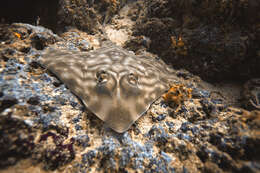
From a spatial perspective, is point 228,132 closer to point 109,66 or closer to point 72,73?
point 109,66

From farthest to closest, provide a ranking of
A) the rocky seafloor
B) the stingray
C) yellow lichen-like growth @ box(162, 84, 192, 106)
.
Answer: yellow lichen-like growth @ box(162, 84, 192, 106)
the stingray
the rocky seafloor

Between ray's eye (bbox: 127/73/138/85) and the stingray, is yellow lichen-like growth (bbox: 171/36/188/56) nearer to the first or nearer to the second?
the stingray

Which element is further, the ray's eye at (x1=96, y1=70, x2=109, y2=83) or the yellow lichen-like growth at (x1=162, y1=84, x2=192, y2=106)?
the yellow lichen-like growth at (x1=162, y1=84, x2=192, y2=106)

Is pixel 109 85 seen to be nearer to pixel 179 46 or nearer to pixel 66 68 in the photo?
pixel 66 68

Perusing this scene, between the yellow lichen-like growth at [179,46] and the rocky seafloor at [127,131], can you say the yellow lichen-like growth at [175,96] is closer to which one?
the rocky seafloor at [127,131]

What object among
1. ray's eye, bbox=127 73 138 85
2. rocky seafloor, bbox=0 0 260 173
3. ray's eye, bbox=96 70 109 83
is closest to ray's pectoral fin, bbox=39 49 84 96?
rocky seafloor, bbox=0 0 260 173

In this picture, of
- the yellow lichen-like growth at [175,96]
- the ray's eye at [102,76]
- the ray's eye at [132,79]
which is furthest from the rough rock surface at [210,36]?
the ray's eye at [102,76]
